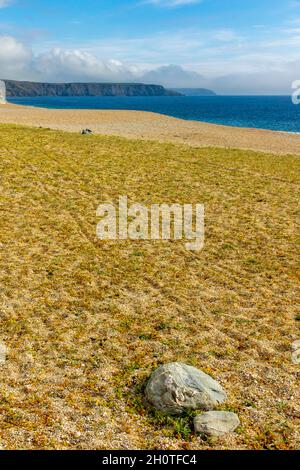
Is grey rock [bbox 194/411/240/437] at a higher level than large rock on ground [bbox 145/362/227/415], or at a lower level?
lower

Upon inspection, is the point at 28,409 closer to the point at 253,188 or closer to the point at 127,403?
the point at 127,403

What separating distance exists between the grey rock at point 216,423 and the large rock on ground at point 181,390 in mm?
347

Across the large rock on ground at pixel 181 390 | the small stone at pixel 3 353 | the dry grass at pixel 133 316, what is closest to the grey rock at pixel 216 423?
the dry grass at pixel 133 316

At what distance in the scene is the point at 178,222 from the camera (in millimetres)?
22578

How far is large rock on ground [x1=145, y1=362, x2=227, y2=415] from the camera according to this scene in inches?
376

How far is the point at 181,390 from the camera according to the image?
31.7ft

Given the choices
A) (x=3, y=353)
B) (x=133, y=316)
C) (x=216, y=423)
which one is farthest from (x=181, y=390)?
(x=3, y=353)

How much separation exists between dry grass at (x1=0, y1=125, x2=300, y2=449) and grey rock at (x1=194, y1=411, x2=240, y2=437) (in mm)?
219

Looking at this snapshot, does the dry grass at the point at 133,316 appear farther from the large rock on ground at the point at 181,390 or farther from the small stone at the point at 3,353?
the large rock on ground at the point at 181,390

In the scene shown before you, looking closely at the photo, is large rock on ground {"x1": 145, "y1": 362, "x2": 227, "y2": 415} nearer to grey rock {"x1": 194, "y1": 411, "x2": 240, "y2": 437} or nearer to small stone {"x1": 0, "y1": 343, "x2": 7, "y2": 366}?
grey rock {"x1": 194, "y1": 411, "x2": 240, "y2": 437}

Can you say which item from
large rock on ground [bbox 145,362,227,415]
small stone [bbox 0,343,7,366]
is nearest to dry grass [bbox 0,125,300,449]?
small stone [bbox 0,343,7,366]

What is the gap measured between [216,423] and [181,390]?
1015mm

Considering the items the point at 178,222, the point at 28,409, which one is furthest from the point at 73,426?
the point at 178,222

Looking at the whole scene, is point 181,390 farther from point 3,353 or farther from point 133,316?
point 3,353
